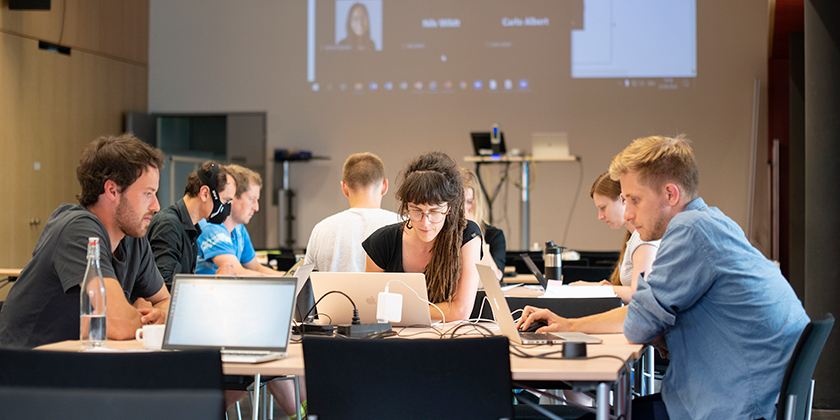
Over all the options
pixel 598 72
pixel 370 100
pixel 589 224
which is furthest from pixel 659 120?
pixel 370 100

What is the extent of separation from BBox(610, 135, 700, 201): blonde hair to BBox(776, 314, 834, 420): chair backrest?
45 cm

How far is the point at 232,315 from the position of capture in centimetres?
171

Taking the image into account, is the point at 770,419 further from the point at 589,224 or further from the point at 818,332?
the point at 589,224

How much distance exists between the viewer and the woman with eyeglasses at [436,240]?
7.71 ft

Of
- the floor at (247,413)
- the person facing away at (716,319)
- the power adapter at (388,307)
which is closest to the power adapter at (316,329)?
the power adapter at (388,307)

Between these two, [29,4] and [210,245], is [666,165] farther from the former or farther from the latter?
[29,4]

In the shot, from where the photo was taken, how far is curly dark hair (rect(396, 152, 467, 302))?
2.34 metres

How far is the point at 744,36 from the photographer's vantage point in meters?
7.60

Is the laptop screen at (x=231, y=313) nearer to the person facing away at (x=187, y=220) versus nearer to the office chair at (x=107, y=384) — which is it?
the office chair at (x=107, y=384)

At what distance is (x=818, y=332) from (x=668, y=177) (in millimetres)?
526

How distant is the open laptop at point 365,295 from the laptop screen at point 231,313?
0.43m

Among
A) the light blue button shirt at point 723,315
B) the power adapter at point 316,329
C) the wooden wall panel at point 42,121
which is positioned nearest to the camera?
the light blue button shirt at point 723,315

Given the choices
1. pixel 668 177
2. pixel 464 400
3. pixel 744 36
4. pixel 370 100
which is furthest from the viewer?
pixel 370 100

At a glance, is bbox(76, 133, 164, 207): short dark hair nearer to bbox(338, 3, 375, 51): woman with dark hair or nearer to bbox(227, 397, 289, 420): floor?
bbox(227, 397, 289, 420): floor
